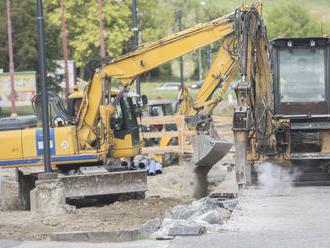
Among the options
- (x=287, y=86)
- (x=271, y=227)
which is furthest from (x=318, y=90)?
(x=271, y=227)

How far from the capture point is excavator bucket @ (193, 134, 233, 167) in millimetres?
20969

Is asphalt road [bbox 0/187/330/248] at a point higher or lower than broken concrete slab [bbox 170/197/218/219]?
lower

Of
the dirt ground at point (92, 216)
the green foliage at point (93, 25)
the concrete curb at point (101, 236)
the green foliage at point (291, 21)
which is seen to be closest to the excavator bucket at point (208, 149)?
the dirt ground at point (92, 216)

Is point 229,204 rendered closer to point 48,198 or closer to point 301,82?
point 48,198

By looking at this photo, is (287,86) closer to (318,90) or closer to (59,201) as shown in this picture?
(318,90)

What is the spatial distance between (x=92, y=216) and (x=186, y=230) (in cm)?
553

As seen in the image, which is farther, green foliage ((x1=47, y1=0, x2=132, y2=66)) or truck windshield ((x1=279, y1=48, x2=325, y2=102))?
green foliage ((x1=47, y1=0, x2=132, y2=66))

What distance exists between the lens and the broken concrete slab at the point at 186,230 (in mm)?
12961

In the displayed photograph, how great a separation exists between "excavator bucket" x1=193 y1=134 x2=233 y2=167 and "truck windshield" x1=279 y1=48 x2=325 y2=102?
5.76ft

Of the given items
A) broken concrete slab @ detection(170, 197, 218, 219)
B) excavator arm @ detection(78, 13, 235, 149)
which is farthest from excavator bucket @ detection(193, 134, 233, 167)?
broken concrete slab @ detection(170, 197, 218, 219)

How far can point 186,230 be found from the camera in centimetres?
1302

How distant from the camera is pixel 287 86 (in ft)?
69.3

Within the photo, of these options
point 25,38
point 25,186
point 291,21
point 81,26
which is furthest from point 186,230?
point 291,21

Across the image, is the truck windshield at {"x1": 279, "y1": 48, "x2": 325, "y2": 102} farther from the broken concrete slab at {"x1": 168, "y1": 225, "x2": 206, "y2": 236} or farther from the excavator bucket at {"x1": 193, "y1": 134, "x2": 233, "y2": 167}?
the broken concrete slab at {"x1": 168, "y1": 225, "x2": 206, "y2": 236}
